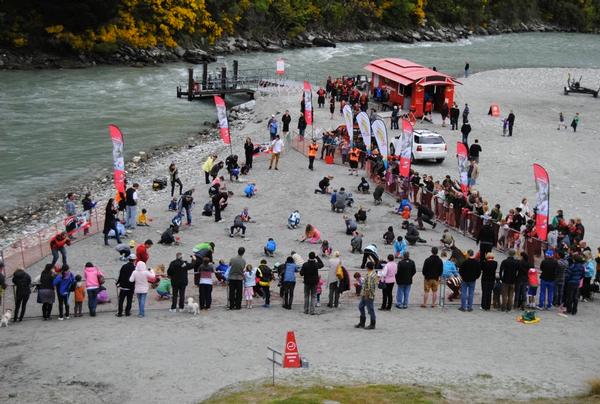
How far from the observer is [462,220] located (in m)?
27.7

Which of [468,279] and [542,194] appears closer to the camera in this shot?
[468,279]

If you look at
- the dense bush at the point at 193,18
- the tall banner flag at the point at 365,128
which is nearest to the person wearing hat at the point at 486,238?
the tall banner flag at the point at 365,128

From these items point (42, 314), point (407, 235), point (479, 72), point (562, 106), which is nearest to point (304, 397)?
point (42, 314)

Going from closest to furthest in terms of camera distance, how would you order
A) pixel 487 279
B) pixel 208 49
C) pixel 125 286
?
1. pixel 125 286
2. pixel 487 279
3. pixel 208 49

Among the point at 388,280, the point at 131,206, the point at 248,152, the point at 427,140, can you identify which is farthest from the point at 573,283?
the point at 427,140

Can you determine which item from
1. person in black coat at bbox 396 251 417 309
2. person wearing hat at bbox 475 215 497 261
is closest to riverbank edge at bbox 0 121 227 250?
person in black coat at bbox 396 251 417 309

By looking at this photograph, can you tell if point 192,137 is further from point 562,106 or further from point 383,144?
point 562,106

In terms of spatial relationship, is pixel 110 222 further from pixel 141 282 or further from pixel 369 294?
pixel 369 294

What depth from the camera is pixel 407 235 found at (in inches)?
1020

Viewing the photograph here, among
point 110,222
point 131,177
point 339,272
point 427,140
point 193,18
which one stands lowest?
point 131,177

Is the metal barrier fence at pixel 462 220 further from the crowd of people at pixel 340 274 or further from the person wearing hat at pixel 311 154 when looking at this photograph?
the person wearing hat at pixel 311 154

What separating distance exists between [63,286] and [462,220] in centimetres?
1326

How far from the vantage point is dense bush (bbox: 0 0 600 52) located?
230 ft

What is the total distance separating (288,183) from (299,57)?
1846 inches
